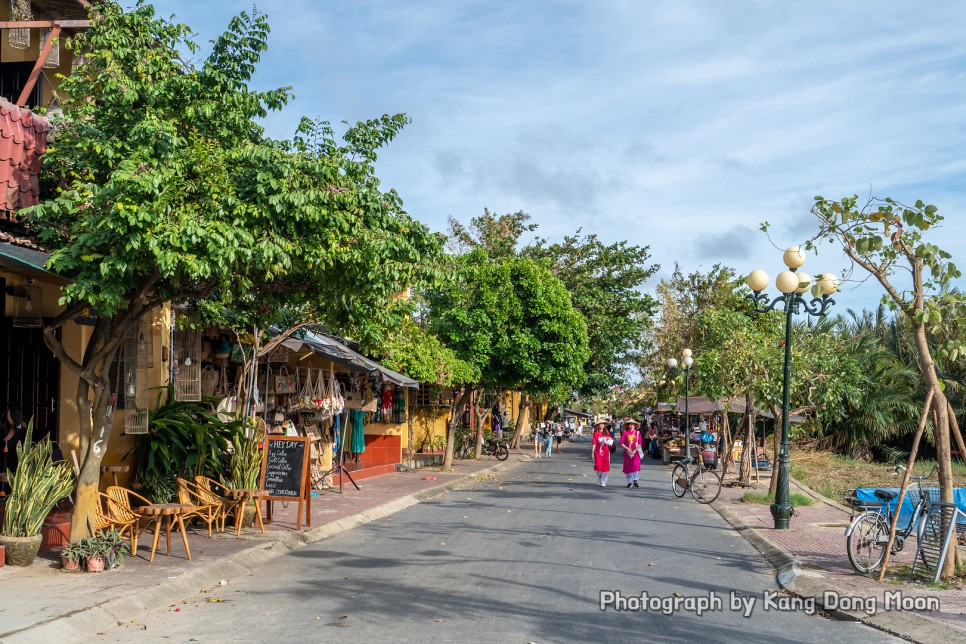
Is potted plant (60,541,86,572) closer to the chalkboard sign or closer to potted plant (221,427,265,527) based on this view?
potted plant (221,427,265,527)

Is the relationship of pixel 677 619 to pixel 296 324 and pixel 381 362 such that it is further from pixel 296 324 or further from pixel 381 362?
pixel 381 362

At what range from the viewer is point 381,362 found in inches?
968

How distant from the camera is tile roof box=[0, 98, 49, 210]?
32.9ft

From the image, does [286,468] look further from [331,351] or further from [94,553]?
[331,351]

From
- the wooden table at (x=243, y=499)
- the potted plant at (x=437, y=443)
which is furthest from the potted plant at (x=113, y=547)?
the potted plant at (x=437, y=443)

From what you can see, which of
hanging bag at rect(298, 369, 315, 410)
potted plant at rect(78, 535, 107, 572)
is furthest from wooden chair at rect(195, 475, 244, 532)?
hanging bag at rect(298, 369, 315, 410)

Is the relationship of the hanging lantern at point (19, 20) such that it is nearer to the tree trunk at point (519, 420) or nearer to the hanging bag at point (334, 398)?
the hanging bag at point (334, 398)

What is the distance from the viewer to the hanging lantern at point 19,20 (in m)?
13.2

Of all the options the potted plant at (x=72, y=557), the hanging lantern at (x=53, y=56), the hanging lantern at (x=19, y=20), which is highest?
the hanging lantern at (x=19, y=20)

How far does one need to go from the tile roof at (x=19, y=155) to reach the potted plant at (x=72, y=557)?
3796mm

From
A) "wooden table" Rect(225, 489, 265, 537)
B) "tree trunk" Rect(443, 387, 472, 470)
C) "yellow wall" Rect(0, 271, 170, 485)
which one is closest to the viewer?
"yellow wall" Rect(0, 271, 170, 485)

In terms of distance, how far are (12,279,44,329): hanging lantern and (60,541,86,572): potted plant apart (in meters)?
2.88

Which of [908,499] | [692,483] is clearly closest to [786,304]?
[908,499]

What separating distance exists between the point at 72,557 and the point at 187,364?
5.11 m
